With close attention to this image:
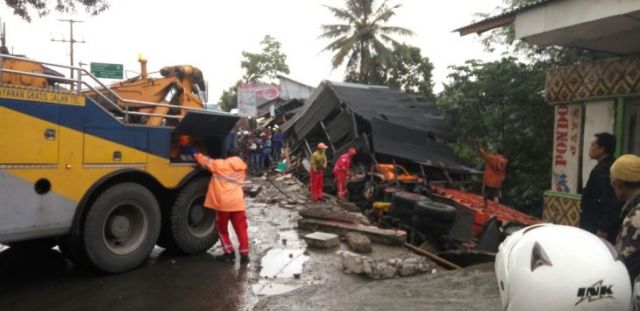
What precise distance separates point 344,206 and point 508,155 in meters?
5.67

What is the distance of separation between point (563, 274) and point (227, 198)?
480 centimetres

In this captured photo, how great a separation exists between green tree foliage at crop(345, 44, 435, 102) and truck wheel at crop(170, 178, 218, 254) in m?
22.2

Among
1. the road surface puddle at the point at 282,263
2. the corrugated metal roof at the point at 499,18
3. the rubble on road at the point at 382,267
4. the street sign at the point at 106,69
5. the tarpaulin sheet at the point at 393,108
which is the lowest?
the road surface puddle at the point at 282,263

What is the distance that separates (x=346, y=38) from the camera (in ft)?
99.5

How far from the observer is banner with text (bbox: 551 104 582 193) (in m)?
8.70

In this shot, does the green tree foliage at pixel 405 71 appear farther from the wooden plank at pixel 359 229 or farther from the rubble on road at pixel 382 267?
the rubble on road at pixel 382 267

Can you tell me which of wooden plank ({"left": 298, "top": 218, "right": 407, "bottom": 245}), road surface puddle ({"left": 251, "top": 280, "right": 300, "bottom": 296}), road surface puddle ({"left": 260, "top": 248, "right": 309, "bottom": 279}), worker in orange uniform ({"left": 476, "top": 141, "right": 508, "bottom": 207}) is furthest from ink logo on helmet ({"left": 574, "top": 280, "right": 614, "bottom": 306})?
worker in orange uniform ({"left": 476, "top": 141, "right": 508, "bottom": 207})

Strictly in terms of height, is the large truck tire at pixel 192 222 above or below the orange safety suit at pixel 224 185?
below

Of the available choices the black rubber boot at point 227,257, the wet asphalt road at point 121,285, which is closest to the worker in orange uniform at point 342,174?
the black rubber boot at point 227,257

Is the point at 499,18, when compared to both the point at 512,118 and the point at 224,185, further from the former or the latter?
the point at 512,118

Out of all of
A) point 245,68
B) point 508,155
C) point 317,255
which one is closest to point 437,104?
point 508,155

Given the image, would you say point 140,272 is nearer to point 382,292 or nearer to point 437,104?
point 382,292

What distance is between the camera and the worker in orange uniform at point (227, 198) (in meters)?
6.55

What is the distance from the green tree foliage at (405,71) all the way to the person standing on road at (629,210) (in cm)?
2528
